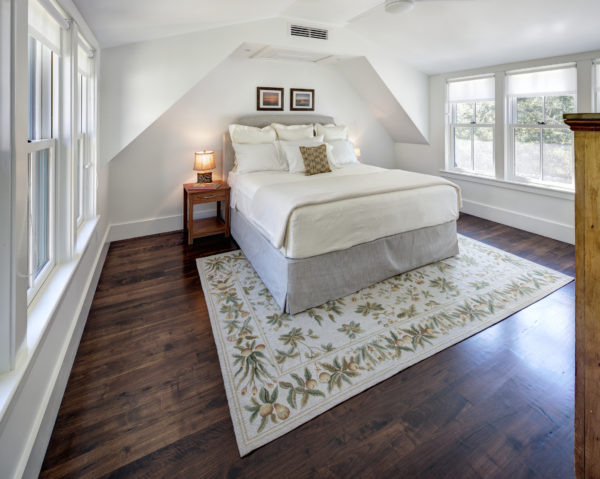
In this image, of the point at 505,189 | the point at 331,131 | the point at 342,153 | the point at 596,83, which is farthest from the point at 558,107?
the point at 331,131

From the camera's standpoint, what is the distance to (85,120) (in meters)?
2.63

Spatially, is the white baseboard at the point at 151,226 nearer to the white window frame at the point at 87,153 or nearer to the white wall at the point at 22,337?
the white window frame at the point at 87,153

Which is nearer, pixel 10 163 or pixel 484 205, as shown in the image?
pixel 10 163

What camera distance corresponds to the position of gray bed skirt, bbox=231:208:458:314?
2295mm

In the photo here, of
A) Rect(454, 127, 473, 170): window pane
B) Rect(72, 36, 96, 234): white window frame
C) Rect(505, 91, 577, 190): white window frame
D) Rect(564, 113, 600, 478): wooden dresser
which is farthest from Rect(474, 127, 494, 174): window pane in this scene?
Rect(72, 36, 96, 234): white window frame

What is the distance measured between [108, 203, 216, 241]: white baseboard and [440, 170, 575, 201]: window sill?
3.51 m

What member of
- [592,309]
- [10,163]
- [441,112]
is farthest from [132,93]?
[441,112]

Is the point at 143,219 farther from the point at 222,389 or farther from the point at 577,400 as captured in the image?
the point at 577,400

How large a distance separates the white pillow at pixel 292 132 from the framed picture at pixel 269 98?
1.06 ft

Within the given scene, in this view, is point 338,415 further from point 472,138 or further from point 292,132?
point 472,138

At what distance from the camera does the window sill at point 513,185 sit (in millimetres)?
3531

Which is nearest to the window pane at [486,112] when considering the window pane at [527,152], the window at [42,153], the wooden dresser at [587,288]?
the window pane at [527,152]

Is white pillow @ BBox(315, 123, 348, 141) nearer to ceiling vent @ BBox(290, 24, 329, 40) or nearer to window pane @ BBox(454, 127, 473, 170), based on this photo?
ceiling vent @ BBox(290, 24, 329, 40)

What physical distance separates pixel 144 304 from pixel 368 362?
1688 millimetres
